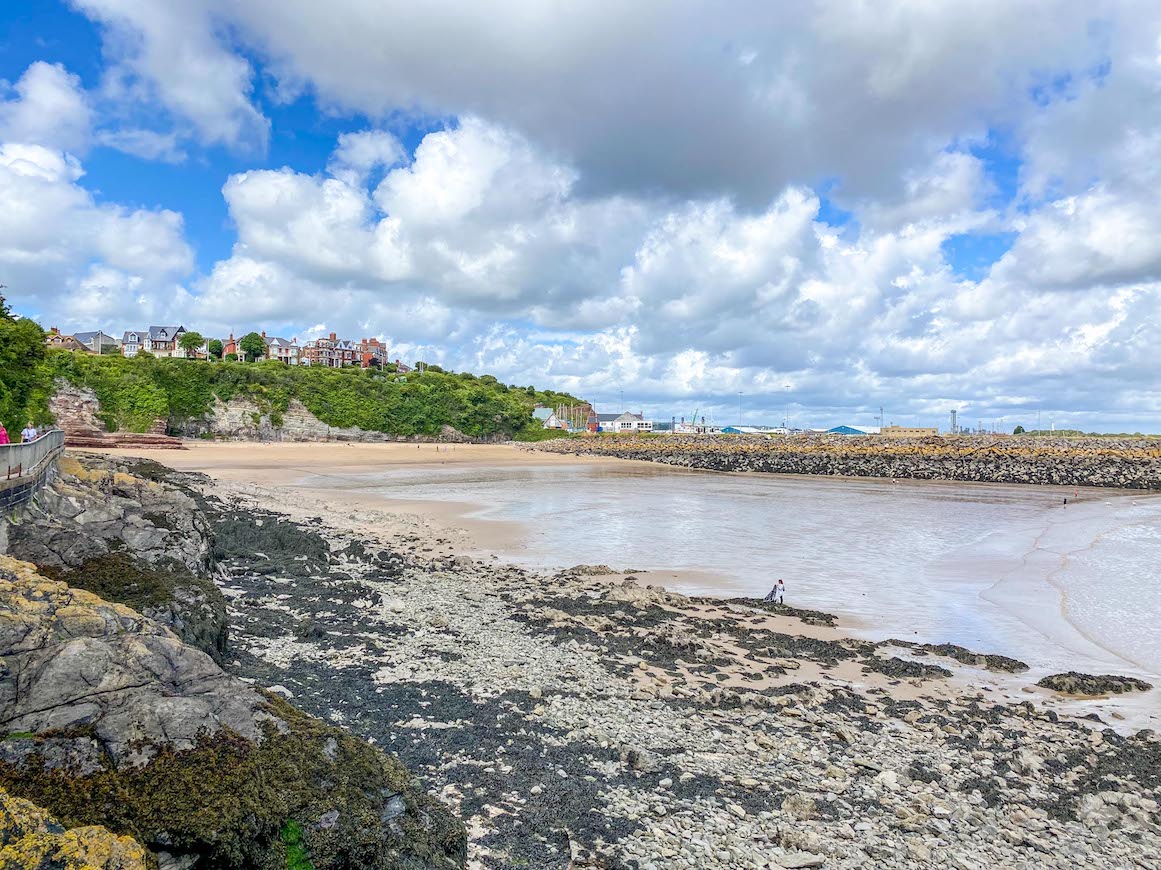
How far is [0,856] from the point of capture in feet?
9.55

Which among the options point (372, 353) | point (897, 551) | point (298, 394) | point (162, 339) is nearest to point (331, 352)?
point (372, 353)

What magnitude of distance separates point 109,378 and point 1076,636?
267ft

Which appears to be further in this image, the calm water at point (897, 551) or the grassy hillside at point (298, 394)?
the grassy hillside at point (298, 394)

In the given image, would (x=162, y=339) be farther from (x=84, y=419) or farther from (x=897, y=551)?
(x=897, y=551)

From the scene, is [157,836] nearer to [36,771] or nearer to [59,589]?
[36,771]

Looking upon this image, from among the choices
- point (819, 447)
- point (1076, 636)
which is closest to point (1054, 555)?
point (1076, 636)

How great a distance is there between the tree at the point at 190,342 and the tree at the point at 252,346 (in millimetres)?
7301

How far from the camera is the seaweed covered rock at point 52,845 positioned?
2979 mm

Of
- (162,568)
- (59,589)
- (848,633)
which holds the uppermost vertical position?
(59,589)

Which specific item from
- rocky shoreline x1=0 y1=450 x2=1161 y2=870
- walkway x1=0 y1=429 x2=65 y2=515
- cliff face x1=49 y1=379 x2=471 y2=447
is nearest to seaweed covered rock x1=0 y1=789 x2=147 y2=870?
rocky shoreline x1=0 y1=450 x2=1161 y2=870

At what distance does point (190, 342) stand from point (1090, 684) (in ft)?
379

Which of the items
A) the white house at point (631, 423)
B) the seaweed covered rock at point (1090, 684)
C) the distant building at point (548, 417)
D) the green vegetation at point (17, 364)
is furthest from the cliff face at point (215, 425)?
the white house at point (631, 423)

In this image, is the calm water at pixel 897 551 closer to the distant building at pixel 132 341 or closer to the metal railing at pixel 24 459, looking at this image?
the metal railing at pixel 24 459

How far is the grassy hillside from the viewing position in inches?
2726
